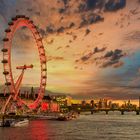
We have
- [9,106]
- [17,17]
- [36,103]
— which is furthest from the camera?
[9,106]

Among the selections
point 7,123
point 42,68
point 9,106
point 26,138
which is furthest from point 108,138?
point 9,106

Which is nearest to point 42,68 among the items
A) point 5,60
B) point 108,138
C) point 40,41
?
point 40,41

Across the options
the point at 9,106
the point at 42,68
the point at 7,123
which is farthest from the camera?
the point at 9,106

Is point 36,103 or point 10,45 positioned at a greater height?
point 10,45

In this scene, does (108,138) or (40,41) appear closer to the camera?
(108,138)

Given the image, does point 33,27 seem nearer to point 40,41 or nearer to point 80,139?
point 40,41

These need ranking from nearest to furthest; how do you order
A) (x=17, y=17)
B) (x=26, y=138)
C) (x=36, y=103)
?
(x=26, y=138) < (x=17, y=17) < (x=36, y=103)

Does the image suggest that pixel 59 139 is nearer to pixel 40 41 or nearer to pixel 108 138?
pixel 108 138

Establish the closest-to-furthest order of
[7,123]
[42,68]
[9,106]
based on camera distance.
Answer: [7,123] < [42,68] < [9,106]

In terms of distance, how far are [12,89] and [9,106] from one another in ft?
106

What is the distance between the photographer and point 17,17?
115 m

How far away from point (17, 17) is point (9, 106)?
42332 mm

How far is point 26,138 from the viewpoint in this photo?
7844cm

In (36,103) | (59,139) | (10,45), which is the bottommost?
(59,139)
